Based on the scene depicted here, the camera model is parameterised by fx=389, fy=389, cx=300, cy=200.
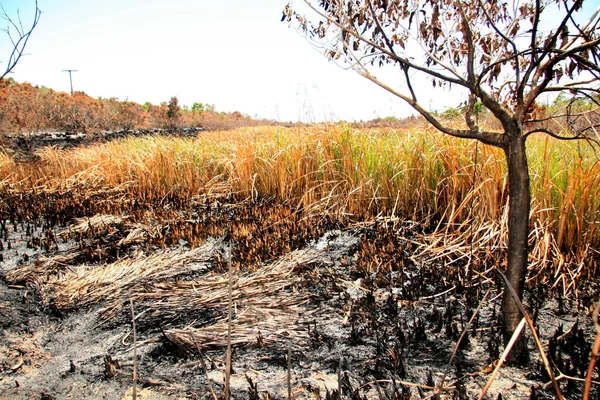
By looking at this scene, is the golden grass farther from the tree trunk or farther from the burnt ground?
the burnt ground

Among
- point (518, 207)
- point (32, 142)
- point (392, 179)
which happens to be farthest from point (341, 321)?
point (32, 142)

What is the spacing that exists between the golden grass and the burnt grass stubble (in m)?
0.41

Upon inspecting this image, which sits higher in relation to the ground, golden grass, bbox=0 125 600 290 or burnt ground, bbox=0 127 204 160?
burnt ground, bbox=0 127 204 160

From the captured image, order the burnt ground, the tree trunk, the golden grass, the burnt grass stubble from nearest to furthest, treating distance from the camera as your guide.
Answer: the tree trunk < the burnt grass stubble < the golden grass < the burnt ground

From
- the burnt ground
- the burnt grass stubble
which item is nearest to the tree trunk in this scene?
the burnt grass stubble

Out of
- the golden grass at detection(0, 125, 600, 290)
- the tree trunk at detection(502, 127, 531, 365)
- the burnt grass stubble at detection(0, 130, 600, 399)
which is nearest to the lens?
the tree trunk at detection(502, 127, 531, 365)

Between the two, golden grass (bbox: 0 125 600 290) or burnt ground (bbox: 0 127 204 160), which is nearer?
golden grass (bbox: 0 125 600 290)

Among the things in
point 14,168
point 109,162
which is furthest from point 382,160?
point 14,168

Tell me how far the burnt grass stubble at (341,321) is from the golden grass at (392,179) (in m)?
0.41

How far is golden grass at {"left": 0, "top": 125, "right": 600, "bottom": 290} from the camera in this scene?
3686 millimetres

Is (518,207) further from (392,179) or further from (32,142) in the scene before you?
(32,142)

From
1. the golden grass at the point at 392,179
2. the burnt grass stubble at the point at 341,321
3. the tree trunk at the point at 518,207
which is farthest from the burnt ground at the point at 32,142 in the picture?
the tree trunk at the point at 518,207

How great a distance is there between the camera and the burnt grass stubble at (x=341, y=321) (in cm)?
225

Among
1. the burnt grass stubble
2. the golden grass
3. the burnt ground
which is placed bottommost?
the burnt grass stubble
